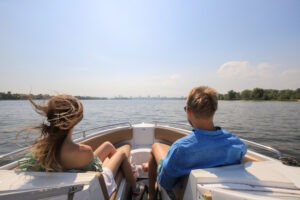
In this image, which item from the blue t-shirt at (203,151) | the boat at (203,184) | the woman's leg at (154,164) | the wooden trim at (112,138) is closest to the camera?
the boat at (203,184)

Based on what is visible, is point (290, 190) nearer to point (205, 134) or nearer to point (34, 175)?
point (205, 134)

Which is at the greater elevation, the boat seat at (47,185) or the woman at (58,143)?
the woman at (58,143)

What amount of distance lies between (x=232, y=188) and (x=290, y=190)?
0.31m

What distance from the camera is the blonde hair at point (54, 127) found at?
4.15 ft

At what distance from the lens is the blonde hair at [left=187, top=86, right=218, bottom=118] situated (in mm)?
1246

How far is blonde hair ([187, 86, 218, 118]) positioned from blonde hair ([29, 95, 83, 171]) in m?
0.88

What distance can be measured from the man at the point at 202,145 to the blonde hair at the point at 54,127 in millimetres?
797

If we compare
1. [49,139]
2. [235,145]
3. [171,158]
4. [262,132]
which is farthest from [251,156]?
[262,132]

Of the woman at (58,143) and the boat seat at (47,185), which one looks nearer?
the boat seat at (47,185)

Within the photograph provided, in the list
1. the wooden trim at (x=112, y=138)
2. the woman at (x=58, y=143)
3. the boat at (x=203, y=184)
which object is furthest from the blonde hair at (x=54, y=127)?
the wooden trim at (x=112, y=138)

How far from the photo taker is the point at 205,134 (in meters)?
1.24

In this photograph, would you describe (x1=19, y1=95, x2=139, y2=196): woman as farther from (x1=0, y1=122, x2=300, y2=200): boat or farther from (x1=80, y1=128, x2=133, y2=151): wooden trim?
(x1=80, y1=128, x2=133, y2=151): wooden trim

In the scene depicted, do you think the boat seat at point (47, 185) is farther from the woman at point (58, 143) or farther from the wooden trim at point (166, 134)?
the wooden trim at point (166, 134)

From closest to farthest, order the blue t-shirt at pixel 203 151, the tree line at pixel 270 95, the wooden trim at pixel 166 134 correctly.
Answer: the blue t-shirt at pixel 203 151, the wooden trim at pixel 166 134, the tree line at pixel 270 95
